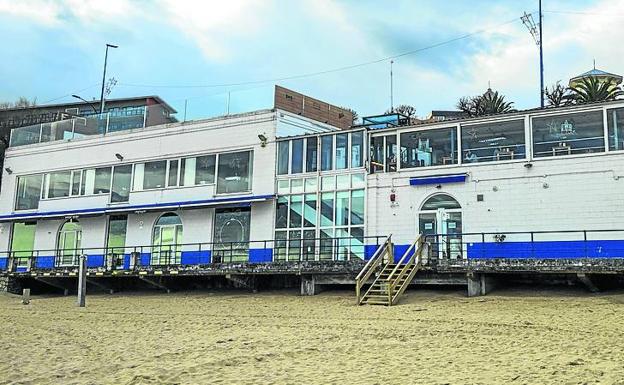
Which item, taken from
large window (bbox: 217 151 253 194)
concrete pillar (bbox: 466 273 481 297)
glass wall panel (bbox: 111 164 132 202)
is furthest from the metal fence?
glass wall panel (bbox: 111 164 132 202)

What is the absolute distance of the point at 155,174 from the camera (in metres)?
30.3

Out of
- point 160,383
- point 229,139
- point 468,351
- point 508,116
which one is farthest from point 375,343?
point 229,139

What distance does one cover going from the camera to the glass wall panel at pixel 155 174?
98.2ft

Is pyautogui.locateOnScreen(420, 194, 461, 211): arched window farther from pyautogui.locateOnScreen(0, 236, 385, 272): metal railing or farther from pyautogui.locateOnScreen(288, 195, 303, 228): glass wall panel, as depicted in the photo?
pyautogui.locateOnScreen(288, 195, 303, 228): glass wall panel

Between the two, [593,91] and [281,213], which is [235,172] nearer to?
[281,213]

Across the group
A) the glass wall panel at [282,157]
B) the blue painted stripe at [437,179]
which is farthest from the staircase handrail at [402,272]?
the glass wall panel at [282,157]

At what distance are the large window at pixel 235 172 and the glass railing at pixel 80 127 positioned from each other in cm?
489

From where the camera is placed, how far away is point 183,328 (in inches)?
607

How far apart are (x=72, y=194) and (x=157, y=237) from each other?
6.22 metres

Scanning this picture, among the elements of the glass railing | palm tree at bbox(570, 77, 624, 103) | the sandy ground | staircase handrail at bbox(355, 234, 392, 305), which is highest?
palm tree at bbox(570, 77, 624, 103)

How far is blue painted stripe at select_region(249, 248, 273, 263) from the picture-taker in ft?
84.7

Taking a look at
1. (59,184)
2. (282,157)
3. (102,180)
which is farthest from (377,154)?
(59,184)

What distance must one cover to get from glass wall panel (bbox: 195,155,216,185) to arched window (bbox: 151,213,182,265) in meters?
2.10

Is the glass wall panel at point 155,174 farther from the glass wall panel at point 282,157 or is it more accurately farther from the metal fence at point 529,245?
the metal fence at point 529,245
